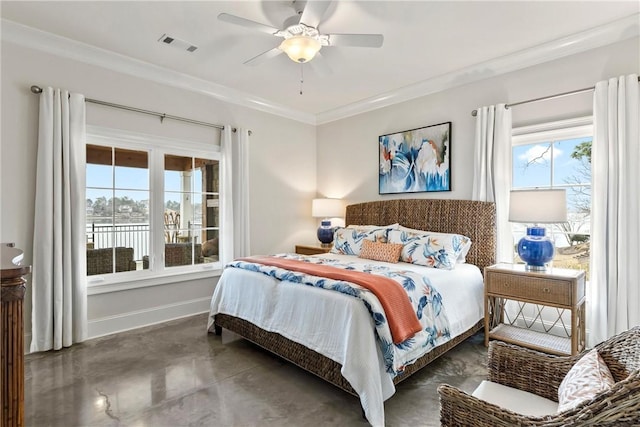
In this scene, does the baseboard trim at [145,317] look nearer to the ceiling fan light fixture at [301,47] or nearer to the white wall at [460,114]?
the white wall at [460,114]

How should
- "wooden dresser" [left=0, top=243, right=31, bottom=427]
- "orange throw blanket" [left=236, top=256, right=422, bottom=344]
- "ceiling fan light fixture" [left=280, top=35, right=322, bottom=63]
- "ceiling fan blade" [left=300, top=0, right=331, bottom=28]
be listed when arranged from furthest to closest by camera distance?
"ceiling fan light fixture" [left=280, top=35, right=322, bottom=63]
"ceiling fan blade" [left=300, top=0, right=331, bottom=28]
"orange throw blanket" [left=236, top=256, right=422, bottom=344]
"wooden dresser" [left=0, top=243, right=31, bottom=427]

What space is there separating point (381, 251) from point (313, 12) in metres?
2.25

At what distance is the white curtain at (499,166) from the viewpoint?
3.36m

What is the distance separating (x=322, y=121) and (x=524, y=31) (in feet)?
9.80

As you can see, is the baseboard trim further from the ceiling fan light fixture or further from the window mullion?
the ceiling fan light fixture

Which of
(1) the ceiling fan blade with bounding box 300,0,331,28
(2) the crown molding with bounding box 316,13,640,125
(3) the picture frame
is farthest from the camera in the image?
(3) the picture frame

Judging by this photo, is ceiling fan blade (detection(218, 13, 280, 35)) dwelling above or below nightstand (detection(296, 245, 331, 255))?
above

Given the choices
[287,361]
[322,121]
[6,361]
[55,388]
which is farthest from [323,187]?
[6,361]

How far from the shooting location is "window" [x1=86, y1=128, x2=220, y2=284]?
339 centimetres

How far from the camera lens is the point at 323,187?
5340 millimetres

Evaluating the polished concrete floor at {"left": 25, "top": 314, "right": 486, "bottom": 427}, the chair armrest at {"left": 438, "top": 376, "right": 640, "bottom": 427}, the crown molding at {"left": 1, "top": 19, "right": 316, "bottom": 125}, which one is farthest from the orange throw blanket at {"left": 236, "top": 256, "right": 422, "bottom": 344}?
the crown molding at {"left": 1, "top": 19, "right": 316, "bottom": 125}

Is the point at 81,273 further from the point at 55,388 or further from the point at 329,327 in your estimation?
the point at 329,327

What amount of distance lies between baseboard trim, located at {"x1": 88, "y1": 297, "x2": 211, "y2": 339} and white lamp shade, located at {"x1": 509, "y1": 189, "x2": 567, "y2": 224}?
11.7 feet

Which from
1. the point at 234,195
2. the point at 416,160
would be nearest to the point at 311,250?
the point at 234,195
